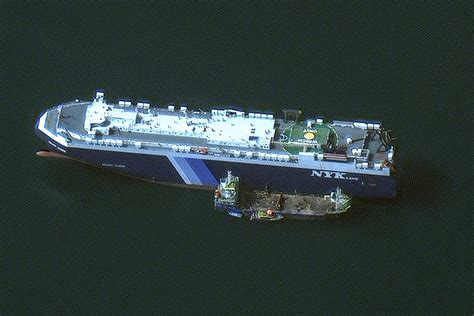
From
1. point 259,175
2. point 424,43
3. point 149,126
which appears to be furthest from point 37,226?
point 424,43

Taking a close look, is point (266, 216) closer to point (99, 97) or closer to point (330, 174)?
point (330, 174)

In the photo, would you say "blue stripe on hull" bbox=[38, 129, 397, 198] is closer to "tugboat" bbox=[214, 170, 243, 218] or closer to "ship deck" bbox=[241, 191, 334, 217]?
"ship deck" bbox=[241, 191, 334, 217]

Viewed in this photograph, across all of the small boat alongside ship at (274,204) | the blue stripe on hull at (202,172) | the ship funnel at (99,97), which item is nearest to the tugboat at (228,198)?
the small boat alongside ship at (274,204)

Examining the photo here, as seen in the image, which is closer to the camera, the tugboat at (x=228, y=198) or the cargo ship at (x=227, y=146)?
the tugboat at (x=228, y=198)

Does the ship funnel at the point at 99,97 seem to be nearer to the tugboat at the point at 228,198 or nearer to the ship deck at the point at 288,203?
the tugboat at the point at 228,198

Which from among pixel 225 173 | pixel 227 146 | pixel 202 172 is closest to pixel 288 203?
pixel 225 173

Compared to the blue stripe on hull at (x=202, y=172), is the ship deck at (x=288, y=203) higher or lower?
lower
